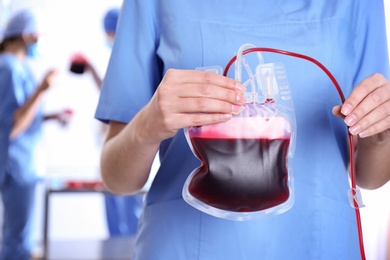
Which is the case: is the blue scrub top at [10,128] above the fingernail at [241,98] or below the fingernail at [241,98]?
below

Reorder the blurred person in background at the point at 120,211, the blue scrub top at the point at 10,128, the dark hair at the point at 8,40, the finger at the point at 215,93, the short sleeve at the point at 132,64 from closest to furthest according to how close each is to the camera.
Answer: the finger at the point at 215,93 → the short sleeve at the point at 132,64 → the blue scrub top at the point at 10,128 → the dark hair at the point at 8,40 → the blurred person in background at the point at 120,211

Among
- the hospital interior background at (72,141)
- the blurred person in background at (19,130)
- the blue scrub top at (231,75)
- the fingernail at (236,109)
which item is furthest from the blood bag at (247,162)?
the hospital interior background at (72,141)

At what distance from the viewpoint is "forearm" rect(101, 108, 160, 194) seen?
0.70 metres

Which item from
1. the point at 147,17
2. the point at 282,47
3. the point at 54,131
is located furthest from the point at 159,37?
the point at 54,131

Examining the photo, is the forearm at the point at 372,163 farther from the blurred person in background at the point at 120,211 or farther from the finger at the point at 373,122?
the blurred person in background at the point at 120,211

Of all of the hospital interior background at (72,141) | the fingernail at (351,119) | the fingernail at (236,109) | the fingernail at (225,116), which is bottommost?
the hospital interior background at (72,141)

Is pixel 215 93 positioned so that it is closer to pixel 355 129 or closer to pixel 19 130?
pixel 355 129

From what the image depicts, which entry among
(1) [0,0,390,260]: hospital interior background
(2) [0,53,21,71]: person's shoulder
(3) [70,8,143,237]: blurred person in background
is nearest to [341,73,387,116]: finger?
(2) [0,53,21,71]: person's shoulder

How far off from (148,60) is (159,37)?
0.11 feet

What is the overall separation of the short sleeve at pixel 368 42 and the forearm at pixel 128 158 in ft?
1.08

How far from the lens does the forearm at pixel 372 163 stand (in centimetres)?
78

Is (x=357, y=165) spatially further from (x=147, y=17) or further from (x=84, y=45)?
(x=84, y=45)

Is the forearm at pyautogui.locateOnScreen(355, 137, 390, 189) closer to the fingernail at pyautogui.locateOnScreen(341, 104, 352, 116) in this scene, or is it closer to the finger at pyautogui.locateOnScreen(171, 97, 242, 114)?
the fingernail at pyautogui.locateOnScreen(341, 104, 352, 116)

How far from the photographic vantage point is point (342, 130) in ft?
2.71
